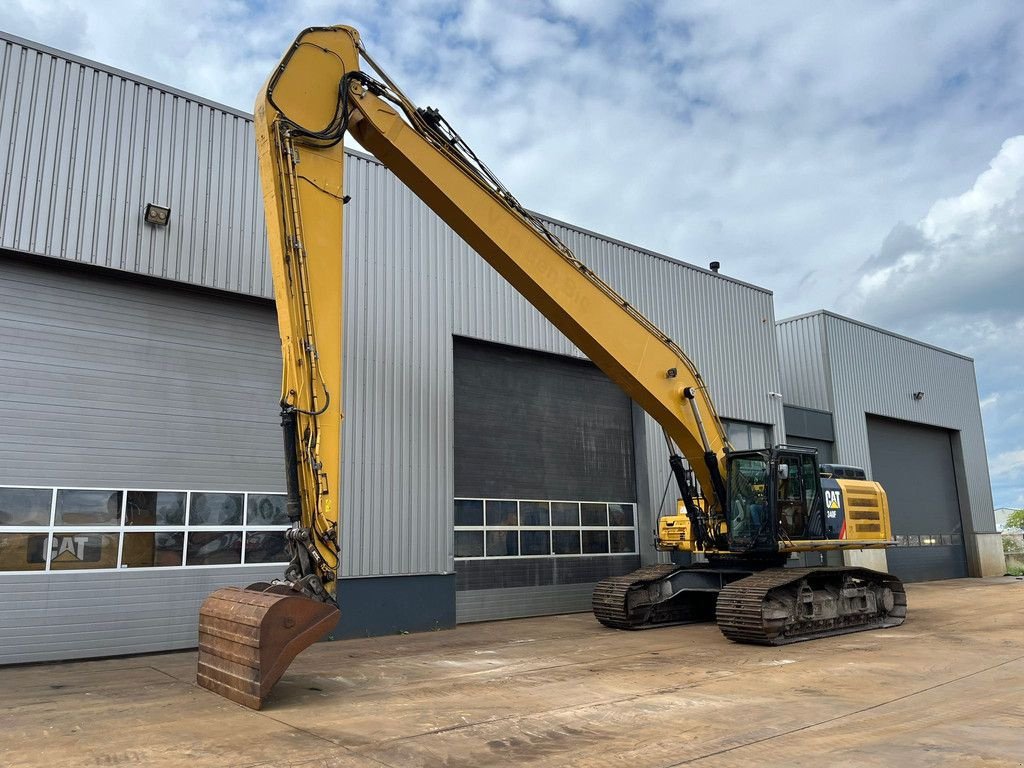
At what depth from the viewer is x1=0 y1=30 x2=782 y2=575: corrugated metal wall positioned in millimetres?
11578

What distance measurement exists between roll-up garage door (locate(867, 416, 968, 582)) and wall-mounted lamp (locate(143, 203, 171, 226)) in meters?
24.2

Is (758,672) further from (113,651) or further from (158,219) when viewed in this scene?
(158,219)

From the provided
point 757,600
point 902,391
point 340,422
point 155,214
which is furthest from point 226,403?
point 902,391

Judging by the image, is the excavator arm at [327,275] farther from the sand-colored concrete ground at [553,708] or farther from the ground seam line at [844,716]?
the ground seam line at [844,716]

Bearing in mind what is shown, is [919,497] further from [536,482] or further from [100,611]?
[100,611]

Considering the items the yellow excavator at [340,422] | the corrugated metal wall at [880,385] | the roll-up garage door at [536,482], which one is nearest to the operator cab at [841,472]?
the yellow excavator at [340,422]

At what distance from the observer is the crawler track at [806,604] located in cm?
1176

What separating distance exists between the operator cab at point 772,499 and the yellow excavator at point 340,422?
0.08 ft

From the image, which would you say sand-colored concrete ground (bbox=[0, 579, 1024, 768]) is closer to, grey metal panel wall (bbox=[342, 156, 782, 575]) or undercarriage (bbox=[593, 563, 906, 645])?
undercarriage (bbox=[593, 563, 906, 645])

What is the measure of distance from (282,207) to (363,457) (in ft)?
19.9

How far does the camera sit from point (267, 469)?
13289 mm

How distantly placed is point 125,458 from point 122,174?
4.40m

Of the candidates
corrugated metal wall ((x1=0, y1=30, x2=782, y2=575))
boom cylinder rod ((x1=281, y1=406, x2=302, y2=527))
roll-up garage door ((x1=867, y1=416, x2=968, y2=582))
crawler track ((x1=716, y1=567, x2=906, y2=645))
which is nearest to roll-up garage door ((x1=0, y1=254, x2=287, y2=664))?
corrugated metal wall ((x1=0, y1=30, x2=782, y2=575))

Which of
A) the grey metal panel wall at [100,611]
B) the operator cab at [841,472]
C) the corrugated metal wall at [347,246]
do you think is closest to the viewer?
the grey metal panel wall at [100,611]
